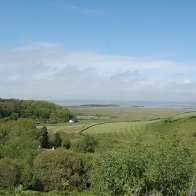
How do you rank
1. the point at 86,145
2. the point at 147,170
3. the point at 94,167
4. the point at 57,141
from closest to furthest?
1. the point at 147,170
2. the point at 94,167
3. the point at 86,145
4. the point at 57,141

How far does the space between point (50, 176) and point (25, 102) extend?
405 feet

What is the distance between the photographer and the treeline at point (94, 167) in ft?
119

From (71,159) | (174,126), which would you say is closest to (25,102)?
(174,126)

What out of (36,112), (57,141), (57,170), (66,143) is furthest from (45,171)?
(36,112)

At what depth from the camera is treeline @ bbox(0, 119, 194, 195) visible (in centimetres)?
3612

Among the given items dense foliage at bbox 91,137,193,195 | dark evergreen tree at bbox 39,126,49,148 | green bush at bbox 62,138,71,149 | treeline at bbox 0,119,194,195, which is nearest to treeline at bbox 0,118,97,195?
treeline at bbox 0,119,194,195

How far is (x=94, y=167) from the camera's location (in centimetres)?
6956

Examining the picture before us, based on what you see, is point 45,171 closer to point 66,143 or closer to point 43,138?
point 66,143

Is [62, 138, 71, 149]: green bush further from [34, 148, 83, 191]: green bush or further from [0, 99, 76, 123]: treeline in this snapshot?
[0, 99, 76, 123]: treeline

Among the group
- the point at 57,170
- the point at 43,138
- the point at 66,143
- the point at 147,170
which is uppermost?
the point at 147,170

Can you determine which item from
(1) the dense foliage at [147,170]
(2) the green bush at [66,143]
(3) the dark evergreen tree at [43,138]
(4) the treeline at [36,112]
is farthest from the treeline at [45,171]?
(4) the treeline at [36,112]

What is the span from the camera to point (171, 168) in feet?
120

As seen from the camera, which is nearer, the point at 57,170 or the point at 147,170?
the point at 147,170

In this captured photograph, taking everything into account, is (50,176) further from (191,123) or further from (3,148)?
(191,123)
